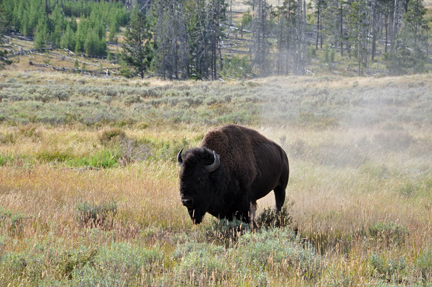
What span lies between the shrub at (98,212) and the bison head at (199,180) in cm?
157

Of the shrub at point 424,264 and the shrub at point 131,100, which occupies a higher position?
the shrub at point 131,100

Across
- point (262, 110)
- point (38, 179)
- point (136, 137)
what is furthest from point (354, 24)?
point (38, 179)

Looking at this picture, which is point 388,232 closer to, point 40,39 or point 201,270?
point 201,270

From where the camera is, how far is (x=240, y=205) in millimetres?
4934

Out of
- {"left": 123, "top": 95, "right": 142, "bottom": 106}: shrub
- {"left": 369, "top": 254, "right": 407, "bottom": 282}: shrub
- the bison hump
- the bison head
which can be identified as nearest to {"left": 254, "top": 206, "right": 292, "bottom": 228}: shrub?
the bison hump

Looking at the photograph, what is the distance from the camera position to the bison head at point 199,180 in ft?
14.1

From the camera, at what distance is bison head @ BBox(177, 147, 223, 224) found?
431 cm

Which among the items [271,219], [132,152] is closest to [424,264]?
[271,219]

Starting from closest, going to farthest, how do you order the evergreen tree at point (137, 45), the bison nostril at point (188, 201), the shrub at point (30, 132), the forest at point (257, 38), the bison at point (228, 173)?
the bison nostril at point (188, 201), the bison at point (228, 173), the shrub at point (30, 132), the forest at point (257, 38), the evergreen tree at point (137, 45)

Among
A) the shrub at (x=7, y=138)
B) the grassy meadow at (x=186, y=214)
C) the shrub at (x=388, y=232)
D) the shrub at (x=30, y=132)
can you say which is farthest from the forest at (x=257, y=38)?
the shrub at (x=388, y=232)

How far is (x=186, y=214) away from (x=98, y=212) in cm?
143

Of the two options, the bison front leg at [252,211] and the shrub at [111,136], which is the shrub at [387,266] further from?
the shrub at [111,136]

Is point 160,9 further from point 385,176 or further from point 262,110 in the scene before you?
point 385,176

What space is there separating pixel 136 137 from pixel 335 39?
225 ft
